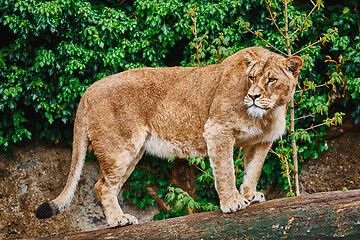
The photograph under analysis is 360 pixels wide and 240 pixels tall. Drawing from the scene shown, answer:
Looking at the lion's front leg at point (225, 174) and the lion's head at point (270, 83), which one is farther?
the lion's front leg at point (225, 174)

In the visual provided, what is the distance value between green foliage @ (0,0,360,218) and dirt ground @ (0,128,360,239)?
0.34 metres

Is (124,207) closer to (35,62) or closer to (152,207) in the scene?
(152,207)

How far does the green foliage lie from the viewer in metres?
6.63

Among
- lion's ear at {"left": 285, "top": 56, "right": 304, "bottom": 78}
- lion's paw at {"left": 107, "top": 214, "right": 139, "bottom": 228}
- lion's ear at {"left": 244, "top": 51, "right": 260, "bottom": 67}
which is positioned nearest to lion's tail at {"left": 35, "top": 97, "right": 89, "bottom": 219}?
lion's paw at {"left": 107, "top": 214, "right": 139, "bottom": 228}

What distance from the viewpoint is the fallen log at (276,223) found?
3.71 m

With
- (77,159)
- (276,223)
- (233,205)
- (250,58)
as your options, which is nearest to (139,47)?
(77,159)

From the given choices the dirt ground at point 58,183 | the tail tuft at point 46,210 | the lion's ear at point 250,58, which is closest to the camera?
the lion's ear at point 250,58

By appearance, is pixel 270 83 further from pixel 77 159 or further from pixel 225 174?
pixel 77 159

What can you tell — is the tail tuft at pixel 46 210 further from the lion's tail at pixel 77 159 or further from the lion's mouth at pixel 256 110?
the lion's mouth at pixel 256 110

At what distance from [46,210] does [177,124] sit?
1.55m

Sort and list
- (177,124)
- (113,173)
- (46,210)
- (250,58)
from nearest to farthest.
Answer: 1. (250,58)
2. (46,210)
3. (113,173)
4. (177,124)

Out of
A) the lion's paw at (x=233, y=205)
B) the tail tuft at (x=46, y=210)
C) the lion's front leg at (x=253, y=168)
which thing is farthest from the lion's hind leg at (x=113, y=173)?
the lion's front leg at (x=253, y=168)

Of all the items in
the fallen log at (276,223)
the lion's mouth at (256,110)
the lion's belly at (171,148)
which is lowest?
the fallen log at (276,223)

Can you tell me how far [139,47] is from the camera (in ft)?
22.7
